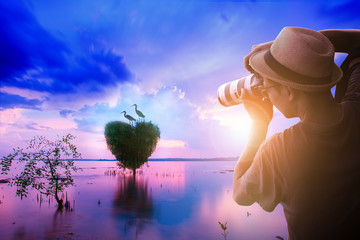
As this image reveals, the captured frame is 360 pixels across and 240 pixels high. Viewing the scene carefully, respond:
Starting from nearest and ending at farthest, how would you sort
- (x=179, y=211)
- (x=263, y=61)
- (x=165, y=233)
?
(x=263, y=61)
(x=165, y=233)
(x=179, y=211)

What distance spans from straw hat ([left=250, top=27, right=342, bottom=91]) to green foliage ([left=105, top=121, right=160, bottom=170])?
28.8 m

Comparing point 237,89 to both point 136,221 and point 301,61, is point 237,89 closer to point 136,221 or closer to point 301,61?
point 301,61

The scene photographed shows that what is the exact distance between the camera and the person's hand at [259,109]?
1.55m

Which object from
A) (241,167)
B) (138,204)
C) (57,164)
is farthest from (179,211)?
(241,167)

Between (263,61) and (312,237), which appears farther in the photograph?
(263,61)

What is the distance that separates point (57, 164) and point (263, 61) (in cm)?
1373

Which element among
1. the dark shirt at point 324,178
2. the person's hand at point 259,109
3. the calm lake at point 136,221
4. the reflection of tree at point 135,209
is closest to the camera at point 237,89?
the person's hand at point 259,109

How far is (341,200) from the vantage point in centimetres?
112

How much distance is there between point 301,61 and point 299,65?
0.02 m

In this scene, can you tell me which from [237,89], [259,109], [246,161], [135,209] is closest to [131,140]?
[135,209]

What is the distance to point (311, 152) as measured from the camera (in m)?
1.11

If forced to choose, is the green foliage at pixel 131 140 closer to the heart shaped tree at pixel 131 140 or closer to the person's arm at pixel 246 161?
the heart shaped tree at pixel 131 140

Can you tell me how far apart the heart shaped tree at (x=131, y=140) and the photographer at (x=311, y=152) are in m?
28.7

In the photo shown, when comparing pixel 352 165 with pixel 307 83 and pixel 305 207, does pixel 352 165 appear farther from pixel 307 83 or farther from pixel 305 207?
pixel 307 83
